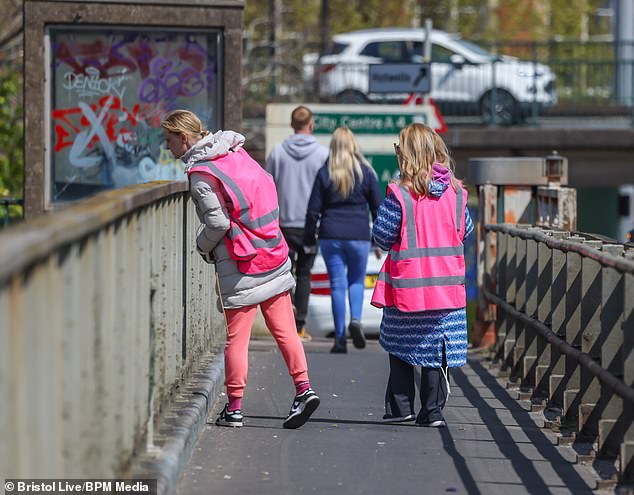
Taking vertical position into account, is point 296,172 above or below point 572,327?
above

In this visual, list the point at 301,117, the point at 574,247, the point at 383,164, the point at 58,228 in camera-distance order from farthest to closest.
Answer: the point at 383,164 < the point at 301,117 < the point at 574,247 < the point at 58,228

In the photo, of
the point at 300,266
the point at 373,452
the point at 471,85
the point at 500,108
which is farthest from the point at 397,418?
the point at 471,85

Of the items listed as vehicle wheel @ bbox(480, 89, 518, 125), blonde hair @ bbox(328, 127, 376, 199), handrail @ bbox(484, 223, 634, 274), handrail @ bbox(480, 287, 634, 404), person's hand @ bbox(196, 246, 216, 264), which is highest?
vehicle wheel @ bbox(480, 89, 518, 125)

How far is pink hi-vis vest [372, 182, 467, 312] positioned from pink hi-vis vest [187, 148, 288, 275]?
0.65 meters

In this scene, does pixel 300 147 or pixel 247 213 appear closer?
pixel 247 213

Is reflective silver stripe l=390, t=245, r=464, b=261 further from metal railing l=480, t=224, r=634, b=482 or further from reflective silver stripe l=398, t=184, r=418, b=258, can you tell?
metal railing l=480, t=224, r=634, b=482

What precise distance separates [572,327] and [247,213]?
1.83m

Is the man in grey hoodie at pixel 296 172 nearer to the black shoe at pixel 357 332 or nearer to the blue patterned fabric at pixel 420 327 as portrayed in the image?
the black shoe at pixel 357 332

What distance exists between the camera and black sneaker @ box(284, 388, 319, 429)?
6.95 meters

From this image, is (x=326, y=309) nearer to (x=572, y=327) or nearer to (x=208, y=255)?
(x=572, y=327)

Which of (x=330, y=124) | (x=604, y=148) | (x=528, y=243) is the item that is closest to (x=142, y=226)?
(x=528, y=243)

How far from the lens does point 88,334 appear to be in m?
4.01

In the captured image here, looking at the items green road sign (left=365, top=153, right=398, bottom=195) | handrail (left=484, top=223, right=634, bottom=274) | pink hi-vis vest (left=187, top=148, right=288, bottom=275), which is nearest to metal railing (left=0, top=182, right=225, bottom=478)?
pink hi-vis vest (left=187, top=148, right=288, bottom=275)

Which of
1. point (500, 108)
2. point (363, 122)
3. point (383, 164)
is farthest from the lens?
point (500, 108)
